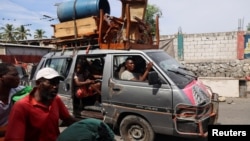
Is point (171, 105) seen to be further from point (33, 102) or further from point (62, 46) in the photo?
point (62, 46)

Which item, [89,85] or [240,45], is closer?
[89,85]

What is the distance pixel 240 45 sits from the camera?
13.7 m

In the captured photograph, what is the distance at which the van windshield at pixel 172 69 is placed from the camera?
15.0ft

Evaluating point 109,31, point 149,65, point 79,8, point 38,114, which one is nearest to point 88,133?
point 38,114

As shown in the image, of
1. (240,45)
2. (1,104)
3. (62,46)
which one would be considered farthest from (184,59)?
(1,104)

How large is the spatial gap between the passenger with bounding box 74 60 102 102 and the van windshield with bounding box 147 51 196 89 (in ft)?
5.19

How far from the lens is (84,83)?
577 centimetres

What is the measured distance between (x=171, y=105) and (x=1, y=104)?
2662 mm

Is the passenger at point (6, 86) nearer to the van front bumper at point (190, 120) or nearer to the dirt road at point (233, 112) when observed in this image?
the van front bumper at point (190, 120)

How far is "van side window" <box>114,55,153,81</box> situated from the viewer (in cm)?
505

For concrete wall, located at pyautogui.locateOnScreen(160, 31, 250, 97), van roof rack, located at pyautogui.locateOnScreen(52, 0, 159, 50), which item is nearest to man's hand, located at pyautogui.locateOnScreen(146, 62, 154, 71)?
van roof rack, located at pyautogui.locateOnScreen(52, 0, 159, 50)

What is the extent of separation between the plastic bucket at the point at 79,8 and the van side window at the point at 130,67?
54.9 inches

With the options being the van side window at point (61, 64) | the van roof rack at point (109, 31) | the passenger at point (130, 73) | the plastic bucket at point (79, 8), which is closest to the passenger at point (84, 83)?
the van side window at point (61, 64)

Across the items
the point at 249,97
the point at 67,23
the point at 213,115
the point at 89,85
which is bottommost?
the point at 249,97
